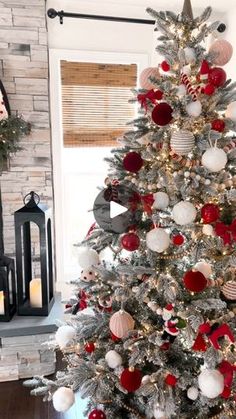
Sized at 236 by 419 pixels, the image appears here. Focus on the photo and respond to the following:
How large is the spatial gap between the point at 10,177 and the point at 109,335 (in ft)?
5.01

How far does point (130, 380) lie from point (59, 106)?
1.96 meters

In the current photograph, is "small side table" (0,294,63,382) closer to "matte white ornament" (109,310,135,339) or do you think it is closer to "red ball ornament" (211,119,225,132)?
"matte white ornament" (109,310,135,339)

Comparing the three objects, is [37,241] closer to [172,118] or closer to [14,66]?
[14,66]

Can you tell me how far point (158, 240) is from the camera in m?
1.21

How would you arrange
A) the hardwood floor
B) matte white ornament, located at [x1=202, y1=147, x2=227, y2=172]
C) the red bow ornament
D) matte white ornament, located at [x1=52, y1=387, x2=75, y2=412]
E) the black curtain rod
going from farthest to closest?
the black curtain rod → the hardwood floor → matte white ornament, located at [x1=52, y1=387, x2=75, y2=412] → the red bow ornament → matte white ornament, located at [x1=202, y1=147, x2=227, y2=172]

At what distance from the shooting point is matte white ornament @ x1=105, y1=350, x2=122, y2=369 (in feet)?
4.32

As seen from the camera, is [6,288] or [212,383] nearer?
[212,383]

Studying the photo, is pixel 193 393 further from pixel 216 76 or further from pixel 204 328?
pixel 216 76

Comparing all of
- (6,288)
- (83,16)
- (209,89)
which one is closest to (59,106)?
(83,16)

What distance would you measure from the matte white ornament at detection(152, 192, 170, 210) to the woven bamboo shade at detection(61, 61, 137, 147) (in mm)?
1544

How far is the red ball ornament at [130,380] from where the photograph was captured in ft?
4.14

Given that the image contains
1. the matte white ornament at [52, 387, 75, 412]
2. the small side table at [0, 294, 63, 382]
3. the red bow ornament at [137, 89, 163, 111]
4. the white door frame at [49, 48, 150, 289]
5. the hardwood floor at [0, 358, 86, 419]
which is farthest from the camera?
the white door frame at [49, 48, 150, 289]

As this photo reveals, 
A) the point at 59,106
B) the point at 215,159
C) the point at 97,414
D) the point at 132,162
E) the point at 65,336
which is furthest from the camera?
the point at 59,106

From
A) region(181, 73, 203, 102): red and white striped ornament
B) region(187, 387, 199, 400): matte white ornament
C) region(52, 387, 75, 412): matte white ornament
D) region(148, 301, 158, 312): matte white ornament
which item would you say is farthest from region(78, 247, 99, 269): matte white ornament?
region(181, 73, 203, 102): red and white striped ornament
